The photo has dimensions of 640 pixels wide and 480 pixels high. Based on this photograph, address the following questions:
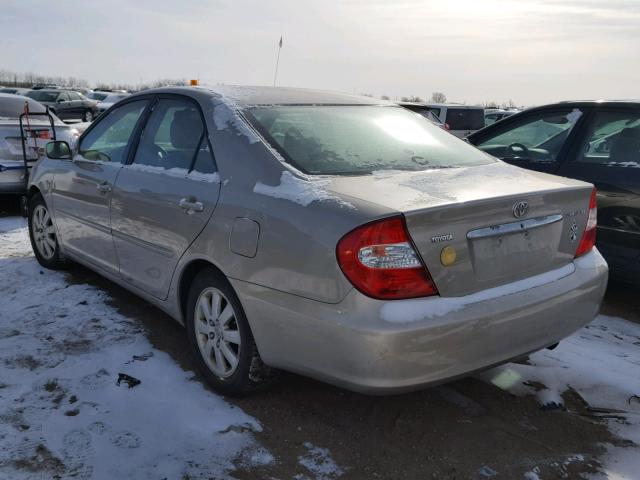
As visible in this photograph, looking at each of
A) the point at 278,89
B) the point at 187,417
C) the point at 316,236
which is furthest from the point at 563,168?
the point at 187,417

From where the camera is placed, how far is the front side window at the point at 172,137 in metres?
3.32

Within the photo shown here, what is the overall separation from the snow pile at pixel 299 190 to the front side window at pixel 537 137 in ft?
9.65

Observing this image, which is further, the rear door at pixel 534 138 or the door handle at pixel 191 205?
the rear door at pixel 534 138

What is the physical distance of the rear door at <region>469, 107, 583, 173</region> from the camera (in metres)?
4.88

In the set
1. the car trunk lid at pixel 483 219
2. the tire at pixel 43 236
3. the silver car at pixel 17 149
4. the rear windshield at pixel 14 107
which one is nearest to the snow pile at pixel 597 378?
the car trunk lid at pixel 483 219

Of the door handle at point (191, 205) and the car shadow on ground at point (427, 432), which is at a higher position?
the door handle at point (191, 205)

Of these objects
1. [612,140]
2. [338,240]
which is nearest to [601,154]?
[612,140]

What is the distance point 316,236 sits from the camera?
2443 millimetres

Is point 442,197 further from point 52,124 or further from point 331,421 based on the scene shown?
point 52,124

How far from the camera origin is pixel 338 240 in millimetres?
2365

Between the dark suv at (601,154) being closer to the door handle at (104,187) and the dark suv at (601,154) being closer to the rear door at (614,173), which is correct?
the rear door at (614,173)

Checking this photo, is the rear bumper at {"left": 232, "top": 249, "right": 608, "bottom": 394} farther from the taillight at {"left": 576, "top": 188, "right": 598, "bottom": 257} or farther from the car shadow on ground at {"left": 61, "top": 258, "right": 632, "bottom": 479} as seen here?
the car shadow on ground at {"left": 61, "top": 258, "right": 632, "bottom": 479}

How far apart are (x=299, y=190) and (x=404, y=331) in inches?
29.7

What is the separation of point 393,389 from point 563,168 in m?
3.09
